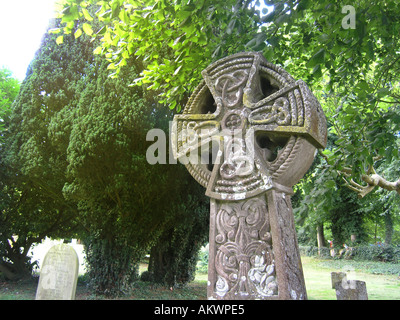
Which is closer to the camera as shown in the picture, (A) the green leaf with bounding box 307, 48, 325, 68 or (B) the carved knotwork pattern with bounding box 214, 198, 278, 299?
(B) the carved knotwork pattern with bounding box 214, 198, 278, 299

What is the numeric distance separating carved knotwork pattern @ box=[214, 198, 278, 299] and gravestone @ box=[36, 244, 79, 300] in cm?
258

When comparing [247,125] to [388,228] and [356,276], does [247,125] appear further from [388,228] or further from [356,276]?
[388,228]

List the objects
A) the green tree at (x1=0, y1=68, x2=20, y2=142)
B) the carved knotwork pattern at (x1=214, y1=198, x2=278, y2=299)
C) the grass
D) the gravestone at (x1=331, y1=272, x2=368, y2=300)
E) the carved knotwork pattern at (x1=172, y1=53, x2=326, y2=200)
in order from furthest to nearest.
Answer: the green tree at (x1=0, y1=68, x2=20, y2=142), the grass, the gravestone at (x1=331, y1=272, x2=368, y2=300), the carved knotwork pattern at (x1=172, y1=53, x2=326, y2=200), the carved knotwork pattern at (x1=214, y1=198, x2=278, y2=299)

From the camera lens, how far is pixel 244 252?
2.74 meters

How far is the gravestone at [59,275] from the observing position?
4391mm

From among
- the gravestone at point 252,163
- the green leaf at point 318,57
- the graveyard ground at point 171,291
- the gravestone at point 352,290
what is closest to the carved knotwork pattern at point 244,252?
the gravestone at point 252,163

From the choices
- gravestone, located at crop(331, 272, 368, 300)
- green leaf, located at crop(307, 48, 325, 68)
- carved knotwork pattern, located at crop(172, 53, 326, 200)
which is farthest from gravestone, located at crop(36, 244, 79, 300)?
gravestone, located at crop(331, 272, 368, 300)

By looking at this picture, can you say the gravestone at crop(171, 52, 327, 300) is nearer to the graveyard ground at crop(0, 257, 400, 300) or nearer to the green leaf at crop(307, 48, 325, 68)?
the green leaf at crop(307, 48, 325, 68)

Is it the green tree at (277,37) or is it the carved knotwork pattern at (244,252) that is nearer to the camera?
the carved knotwork pattern at (244,252)

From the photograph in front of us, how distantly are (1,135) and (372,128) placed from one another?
30.4ft

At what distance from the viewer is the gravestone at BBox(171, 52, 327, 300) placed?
265cm

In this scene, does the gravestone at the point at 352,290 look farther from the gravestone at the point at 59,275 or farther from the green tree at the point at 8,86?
the green tree at the point at 8,86

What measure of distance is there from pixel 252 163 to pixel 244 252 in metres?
0.79
